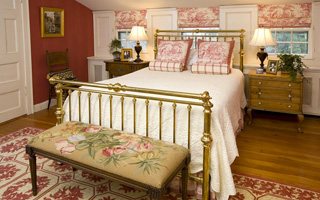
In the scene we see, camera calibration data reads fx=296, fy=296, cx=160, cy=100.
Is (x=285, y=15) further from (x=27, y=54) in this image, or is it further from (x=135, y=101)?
(x=27, y=54)

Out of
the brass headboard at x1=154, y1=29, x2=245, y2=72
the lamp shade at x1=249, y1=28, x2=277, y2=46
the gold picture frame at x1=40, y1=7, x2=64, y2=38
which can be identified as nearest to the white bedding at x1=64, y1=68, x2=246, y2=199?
the lamp shade at x1=249, y1=28, x2=277, y2=46

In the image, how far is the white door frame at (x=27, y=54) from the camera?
4.46 m

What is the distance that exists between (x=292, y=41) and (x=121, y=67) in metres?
2.82

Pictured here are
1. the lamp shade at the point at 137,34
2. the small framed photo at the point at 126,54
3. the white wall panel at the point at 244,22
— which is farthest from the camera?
the small framed photo at the point at 126,54

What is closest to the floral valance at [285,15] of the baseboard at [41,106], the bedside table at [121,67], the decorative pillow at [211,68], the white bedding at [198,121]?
the decorative pillow at [211,68]

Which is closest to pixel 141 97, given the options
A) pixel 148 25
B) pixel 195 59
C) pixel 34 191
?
pixel 34 191

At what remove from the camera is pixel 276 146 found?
3.42 meters

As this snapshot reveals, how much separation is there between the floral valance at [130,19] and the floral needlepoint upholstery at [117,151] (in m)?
3.46

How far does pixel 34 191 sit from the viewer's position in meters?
2.40

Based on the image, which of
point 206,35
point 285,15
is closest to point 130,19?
point 206,35

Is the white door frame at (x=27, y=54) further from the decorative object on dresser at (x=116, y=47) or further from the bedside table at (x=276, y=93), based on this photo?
the bedside table at (x=276, y=93)

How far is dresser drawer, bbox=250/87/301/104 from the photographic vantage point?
387 cm

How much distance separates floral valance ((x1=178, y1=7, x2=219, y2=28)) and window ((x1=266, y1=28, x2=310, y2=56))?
0.96 metres

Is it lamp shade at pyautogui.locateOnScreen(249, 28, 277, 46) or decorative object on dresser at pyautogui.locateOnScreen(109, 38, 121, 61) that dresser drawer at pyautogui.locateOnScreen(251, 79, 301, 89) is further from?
decorative object on dresser at pyautogui.locateOnScreen(109, 38, 121, 61)
